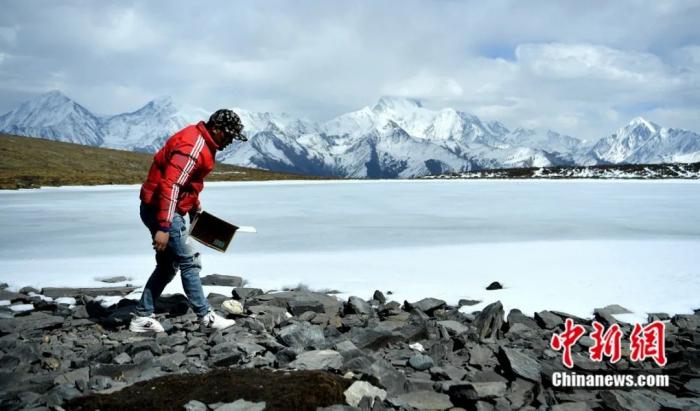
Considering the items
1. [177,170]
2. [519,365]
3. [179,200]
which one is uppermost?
[177,170]

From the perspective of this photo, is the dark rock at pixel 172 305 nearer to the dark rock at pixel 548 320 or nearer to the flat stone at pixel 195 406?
the flat stone at pixel 195 406

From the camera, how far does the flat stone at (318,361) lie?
4.81m

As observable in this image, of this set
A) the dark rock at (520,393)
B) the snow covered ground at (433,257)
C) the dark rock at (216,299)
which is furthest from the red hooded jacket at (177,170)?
the dark rock at (520,393)

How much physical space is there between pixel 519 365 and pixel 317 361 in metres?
1.93

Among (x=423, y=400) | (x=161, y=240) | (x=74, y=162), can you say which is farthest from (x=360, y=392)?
(x=74, y=162)

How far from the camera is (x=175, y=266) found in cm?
646

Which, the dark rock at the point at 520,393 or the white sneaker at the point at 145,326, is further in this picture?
the white sneaker at the point at 145,326

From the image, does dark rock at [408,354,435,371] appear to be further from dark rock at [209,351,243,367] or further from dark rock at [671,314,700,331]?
dark rock at [671,314,700,331]

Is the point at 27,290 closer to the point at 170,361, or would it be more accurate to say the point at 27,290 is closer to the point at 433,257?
the point at 170,361

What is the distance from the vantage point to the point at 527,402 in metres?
4.33

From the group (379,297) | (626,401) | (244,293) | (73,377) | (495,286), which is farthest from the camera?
(495,286)

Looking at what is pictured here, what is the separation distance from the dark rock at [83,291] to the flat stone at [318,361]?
472 cm

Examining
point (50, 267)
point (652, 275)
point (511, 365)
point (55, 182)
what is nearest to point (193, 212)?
point (511, 365)

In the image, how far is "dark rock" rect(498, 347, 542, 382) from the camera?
4.64m
